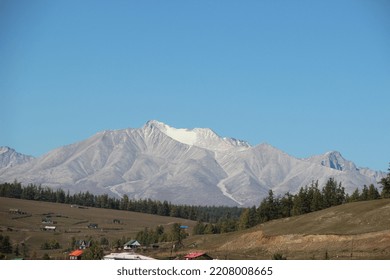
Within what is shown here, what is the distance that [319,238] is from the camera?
404 feet

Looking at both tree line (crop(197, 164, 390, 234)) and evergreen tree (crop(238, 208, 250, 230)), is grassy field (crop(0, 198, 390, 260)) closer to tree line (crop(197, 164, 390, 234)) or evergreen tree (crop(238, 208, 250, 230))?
evergreen tree (crop(238, 208, 250, 230))

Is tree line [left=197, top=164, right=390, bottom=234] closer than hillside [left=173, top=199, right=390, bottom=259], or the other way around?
hillside [left=173, top=199, right=390, bottom=259]

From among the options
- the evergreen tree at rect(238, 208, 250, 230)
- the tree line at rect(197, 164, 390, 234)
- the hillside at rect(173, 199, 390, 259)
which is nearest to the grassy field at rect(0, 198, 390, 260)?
the hillside at rect(173, 199, 390, 259)

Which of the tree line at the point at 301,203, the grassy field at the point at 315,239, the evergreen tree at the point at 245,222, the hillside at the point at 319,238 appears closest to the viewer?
the hillside at the point at 319,238

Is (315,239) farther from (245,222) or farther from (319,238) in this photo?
(245,222)

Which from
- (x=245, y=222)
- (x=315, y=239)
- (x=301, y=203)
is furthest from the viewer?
(x=245, y=222)

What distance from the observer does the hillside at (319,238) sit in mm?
107188

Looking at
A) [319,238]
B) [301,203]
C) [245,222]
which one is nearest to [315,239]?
[319,238]

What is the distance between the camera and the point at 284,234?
138m

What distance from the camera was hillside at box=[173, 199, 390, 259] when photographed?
10719 cm

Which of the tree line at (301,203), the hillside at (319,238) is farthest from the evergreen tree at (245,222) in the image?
the hillside at (319,238)

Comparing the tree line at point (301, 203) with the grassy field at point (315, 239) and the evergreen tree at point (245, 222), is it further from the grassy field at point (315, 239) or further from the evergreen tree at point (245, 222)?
the grassy field at point (315, 239)
